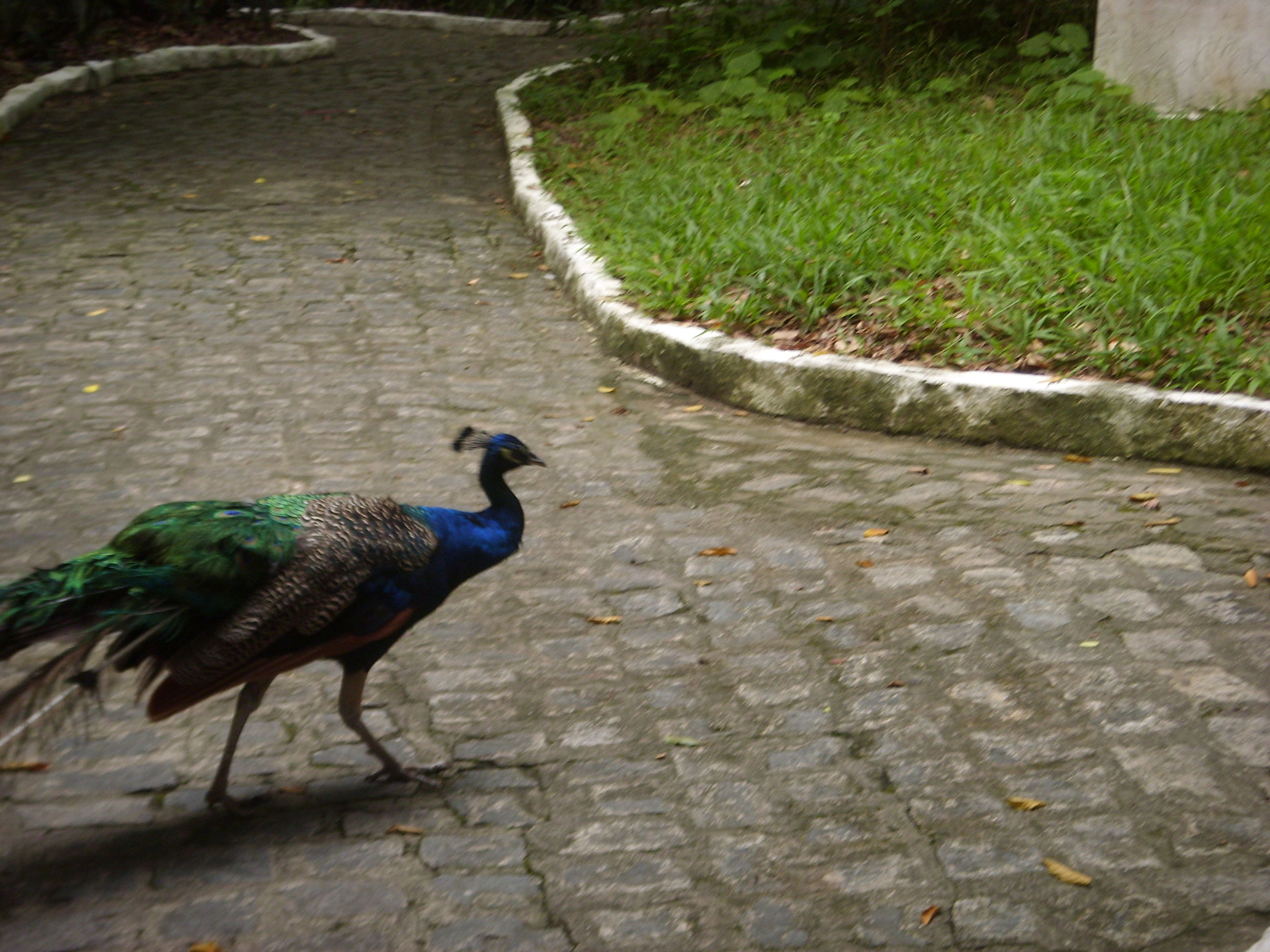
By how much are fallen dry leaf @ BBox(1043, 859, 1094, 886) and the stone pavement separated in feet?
0.08

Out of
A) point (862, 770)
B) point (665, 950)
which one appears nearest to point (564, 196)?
point (862, 770)

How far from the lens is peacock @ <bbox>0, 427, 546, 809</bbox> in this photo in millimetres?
2924

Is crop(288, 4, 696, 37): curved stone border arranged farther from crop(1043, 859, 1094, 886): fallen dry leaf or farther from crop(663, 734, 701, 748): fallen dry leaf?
crop(1043, 859, 1094, 886): fallen dry leaf

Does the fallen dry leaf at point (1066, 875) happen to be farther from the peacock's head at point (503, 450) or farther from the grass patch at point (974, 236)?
the grass patch at point (974, 236)

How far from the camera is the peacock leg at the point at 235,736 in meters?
3.28

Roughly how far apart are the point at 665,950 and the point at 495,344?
15.1 ft

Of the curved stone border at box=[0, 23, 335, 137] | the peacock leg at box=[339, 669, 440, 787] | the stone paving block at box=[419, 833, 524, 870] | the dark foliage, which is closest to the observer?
the stone paving block at box=[419, 833, 524, 870]

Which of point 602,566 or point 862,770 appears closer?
point 862,770

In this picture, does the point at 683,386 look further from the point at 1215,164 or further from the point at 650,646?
the point at 1215,164

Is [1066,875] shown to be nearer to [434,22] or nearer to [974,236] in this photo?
[974,236]

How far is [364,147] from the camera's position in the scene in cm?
1100

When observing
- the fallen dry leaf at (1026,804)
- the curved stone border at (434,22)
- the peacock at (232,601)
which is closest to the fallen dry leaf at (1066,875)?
the fallen dry leaf at (1026,804)

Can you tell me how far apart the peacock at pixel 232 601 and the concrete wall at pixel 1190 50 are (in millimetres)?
7103

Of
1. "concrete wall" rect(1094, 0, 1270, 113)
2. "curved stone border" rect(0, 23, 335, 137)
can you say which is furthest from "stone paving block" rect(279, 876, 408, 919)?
"curved stone border" rect(0, 23, 335, 137)
